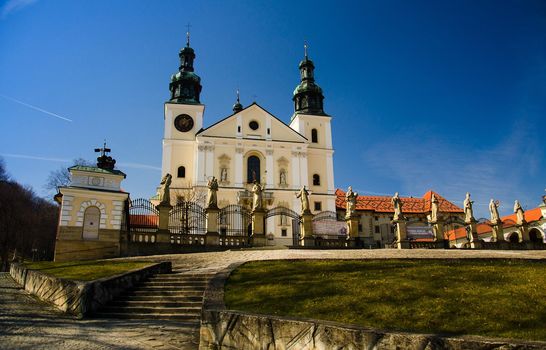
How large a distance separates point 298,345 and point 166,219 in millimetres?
16938

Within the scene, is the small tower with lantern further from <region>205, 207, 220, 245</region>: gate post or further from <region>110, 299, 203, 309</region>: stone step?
<region>110, 299, 203, 309</region>: stone step

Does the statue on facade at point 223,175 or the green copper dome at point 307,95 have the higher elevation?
the green copper dome at point 307,95

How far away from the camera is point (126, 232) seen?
20531mm

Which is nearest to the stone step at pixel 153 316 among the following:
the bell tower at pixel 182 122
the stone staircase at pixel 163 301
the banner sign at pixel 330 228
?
the stone staircase at pixel 163 301

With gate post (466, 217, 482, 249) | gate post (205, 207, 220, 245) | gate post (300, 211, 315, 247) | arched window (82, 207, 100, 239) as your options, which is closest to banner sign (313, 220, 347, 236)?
gate post (300, 211, 315, 247)

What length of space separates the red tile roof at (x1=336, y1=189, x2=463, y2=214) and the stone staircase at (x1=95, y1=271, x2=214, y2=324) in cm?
4565

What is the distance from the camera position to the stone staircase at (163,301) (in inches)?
335

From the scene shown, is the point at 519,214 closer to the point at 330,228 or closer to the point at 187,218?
the point at 330,228

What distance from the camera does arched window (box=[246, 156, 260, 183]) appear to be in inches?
1837

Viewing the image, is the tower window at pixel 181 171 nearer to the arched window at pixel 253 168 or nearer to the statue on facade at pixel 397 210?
the arched window at pixel 253 168

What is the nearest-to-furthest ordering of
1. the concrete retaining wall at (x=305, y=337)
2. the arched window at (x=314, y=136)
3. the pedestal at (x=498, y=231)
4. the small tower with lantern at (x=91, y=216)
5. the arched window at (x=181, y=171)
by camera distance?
1. the concrete retaining wall at (x=305, y=337)
2. the small tower with lantern at (x=91, y=216)
3. the pedestal at (x=498, y=231)
4. the arched window at (x=181, y=171)
5. the arched window at (x=314, y=136)

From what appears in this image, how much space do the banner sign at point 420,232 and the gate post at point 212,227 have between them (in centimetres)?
1119

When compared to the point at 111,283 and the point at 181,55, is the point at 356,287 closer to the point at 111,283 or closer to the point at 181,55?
the point at 111,283

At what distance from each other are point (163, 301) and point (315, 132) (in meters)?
Result: 43.7
